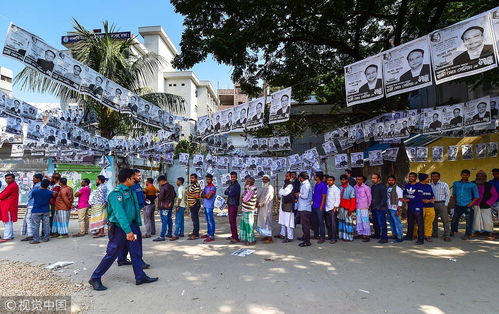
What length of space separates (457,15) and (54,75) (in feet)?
32.9

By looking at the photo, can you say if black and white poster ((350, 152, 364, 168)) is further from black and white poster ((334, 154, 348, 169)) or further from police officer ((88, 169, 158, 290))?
police officer ((88, 169, 158, 290))

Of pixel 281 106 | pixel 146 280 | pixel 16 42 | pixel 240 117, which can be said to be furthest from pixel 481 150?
pixel 16 42

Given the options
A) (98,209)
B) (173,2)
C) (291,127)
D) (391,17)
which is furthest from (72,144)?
(391,17)

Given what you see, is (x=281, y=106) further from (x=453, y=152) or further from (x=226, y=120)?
(x=453, y=152)

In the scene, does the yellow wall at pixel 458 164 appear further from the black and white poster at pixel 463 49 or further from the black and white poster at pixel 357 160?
the black and white poster at pixel 463 49

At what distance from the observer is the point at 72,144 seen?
37.4 ft

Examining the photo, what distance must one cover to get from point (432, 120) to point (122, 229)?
7680 mm

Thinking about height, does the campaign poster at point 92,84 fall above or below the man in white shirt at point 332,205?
above

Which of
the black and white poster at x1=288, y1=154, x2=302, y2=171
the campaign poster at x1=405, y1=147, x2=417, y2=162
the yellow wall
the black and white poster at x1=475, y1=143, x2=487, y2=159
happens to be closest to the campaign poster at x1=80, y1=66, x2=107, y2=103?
the black and white poster at x1=288, y1=154, x2=302, y2=171

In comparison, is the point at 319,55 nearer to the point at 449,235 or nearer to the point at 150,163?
the point at 449,235

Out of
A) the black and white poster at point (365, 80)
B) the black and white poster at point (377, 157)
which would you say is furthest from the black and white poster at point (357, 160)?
the black and white poster at point (365, 80)

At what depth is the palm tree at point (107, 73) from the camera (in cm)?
1136

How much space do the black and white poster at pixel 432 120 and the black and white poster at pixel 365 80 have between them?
132 inches

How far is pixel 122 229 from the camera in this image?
455cm
